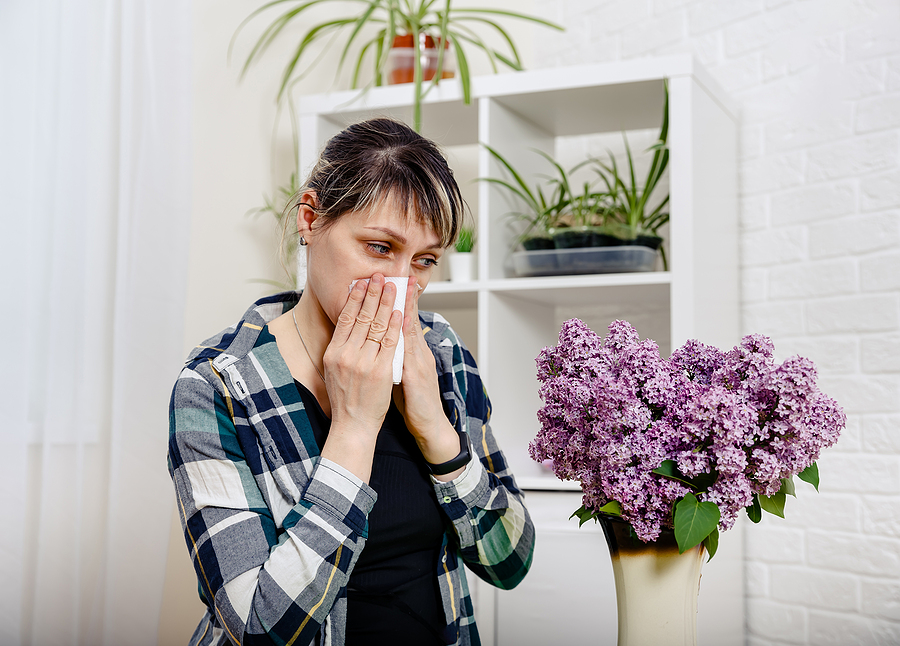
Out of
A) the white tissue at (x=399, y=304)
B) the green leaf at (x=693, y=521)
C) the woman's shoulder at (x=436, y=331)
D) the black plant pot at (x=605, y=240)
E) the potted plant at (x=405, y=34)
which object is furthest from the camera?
the potted plant at (x=405, y=34)

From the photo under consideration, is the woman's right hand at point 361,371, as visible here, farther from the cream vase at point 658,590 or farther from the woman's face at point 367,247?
the cream vase at point 658,590

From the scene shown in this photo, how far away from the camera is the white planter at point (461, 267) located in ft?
5.74

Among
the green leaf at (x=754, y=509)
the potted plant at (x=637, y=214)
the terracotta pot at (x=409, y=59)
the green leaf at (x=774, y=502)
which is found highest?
the terracotta pot at (x=409, y=59)

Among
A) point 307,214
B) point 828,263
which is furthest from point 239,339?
point 828,263

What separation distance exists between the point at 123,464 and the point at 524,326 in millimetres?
996

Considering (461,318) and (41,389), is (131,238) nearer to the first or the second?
(41,389)

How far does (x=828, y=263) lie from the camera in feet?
5.53

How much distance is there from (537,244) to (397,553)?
0.91 m

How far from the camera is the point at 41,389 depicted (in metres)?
1.25

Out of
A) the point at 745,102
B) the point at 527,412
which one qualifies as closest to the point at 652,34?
the point at 745,102

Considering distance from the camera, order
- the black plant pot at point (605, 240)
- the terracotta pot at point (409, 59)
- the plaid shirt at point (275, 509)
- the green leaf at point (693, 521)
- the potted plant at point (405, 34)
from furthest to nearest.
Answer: the terracotta pot at point (409, 59) < the potted plant at point (405, 34) < the black plant pot at point (605, 240) < the plaid shirt at point (275, 509) < the green leaf at point (693, 521)

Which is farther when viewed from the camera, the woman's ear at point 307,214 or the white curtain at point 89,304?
the white curtain at point 89,304

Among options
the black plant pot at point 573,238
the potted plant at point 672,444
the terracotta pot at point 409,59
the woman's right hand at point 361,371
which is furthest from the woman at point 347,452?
the terracotta pot at point 409,59

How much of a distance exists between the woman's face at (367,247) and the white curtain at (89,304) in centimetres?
61
